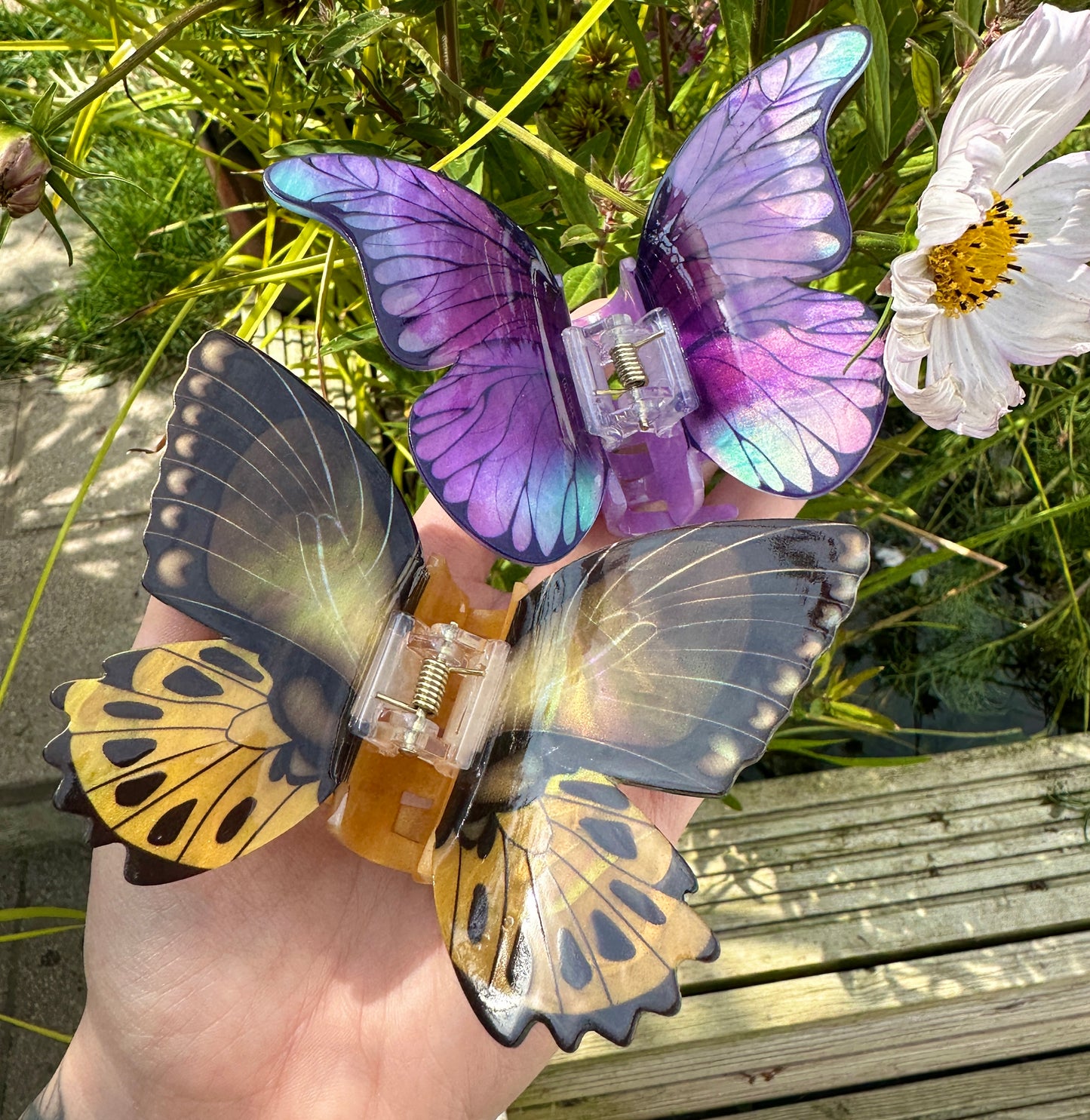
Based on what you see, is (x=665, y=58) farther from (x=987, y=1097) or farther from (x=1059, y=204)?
(x=987, y=1097)

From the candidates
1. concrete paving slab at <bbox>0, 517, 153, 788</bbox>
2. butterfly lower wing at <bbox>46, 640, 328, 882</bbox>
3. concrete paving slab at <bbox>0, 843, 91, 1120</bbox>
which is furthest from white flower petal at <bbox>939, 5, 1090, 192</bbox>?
concrete paving slab at <bbox>0, 843, 91, 1120</bbox>

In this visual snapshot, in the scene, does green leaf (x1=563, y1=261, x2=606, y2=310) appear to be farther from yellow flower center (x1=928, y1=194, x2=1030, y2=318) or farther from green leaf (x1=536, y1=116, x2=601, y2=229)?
yellow flower center (x1=928, y1=194, x2=1030, y2=318)

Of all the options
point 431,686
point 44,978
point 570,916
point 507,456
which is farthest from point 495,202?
point 44,978

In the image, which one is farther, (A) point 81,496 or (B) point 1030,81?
(A) point 81,496

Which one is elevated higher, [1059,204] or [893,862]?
[1059,204]

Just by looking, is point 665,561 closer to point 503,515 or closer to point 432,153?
point 503,515

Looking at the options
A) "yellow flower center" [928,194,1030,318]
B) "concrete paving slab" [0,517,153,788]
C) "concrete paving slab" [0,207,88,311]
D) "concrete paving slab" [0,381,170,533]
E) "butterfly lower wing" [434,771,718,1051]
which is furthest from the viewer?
"concrete paving slab" [0,207,88,311]
